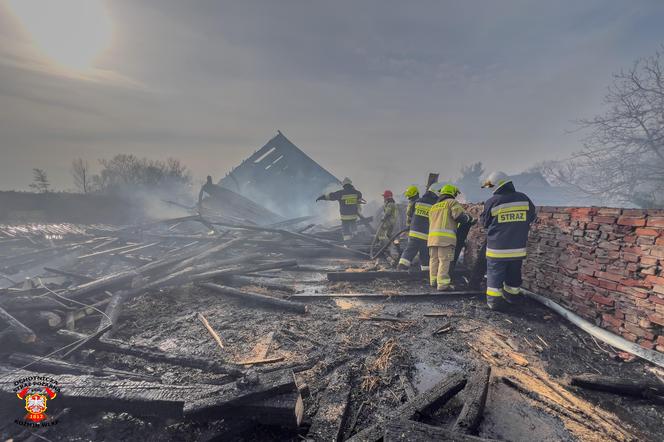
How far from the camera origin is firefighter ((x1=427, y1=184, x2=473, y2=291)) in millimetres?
4891

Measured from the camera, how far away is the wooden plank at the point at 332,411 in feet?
6.25

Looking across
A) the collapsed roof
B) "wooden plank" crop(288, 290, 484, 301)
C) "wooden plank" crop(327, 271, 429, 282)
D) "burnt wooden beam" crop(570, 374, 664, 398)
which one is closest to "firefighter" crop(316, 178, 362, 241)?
"wooden plank" crop(327, 271, 429, 282)

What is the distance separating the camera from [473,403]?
2.07 m

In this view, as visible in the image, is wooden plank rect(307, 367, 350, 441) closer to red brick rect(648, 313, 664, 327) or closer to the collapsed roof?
red brick rect(648, 313, 664, 327)

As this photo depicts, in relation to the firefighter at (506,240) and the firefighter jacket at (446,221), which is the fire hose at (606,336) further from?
the firefighter jacket at (446,221)

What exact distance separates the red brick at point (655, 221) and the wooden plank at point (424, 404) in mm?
2724

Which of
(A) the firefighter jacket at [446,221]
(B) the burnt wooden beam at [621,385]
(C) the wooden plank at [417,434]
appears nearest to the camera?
(C) the wooden plank at [417,434]

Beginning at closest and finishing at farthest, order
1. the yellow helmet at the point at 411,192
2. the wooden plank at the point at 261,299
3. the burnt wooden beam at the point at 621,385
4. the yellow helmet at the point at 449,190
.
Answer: the burnt wooden beam at the point at 621,385 < the wooden plank at the point at 261,299 < the yellow helmet at the point at 449,190 < the yellow helmet at the point at 411,192

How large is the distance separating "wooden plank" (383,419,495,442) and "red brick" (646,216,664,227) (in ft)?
10.2

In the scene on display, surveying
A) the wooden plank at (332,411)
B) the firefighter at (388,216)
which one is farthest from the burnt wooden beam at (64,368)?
the firefighter at (388,216)

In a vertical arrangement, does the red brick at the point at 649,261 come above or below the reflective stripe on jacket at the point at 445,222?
below

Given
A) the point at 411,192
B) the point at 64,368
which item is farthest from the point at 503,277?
the point at 64,368

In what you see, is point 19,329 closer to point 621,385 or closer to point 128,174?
point 621,385

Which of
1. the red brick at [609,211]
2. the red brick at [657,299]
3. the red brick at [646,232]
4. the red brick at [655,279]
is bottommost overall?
the red brick at [657,299]
